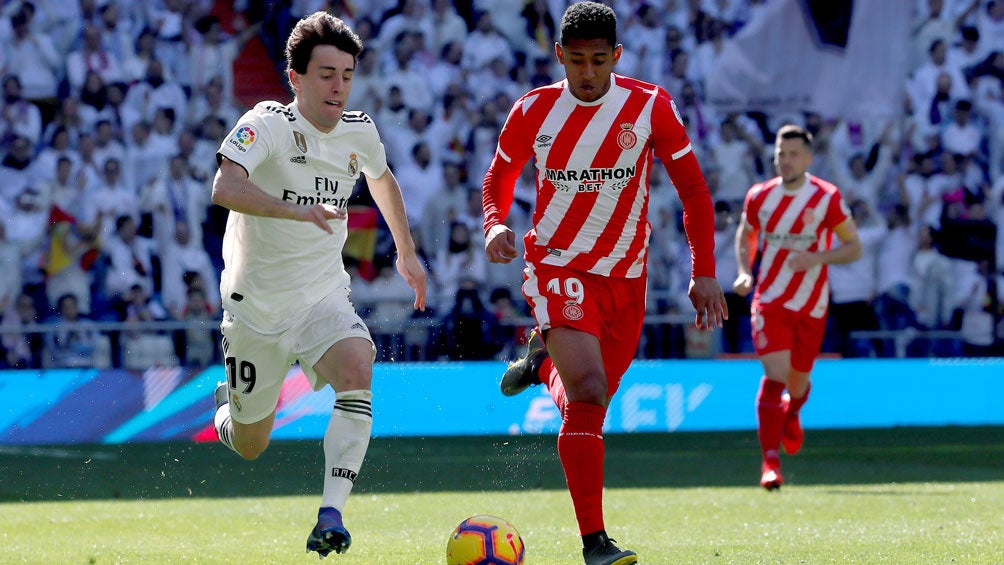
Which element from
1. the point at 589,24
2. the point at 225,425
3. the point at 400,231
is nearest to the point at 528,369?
the point at 400,231

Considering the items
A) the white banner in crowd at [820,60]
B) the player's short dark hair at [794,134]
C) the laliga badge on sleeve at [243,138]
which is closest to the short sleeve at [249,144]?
the laliga badge on sleeve at [243,138]

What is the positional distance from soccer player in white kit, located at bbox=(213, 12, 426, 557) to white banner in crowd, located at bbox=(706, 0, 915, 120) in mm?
11002

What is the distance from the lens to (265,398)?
257 inches

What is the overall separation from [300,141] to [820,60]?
12.0 m

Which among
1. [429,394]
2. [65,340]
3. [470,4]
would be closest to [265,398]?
[429,394]

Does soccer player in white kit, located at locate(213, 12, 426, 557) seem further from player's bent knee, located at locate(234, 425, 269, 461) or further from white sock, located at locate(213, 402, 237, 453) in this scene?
white sock, located at locate(213, 402, 237, 453)

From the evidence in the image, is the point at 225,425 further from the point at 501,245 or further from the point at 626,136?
the point at 626,136

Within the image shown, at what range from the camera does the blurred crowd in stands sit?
14172 millimetres

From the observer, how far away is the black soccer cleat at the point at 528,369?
7223 millimetres

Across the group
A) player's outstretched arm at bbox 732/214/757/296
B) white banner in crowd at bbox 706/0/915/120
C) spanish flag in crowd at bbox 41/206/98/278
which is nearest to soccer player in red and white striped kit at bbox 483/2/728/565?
player's outstretched arm at bbox 732/214/757/296

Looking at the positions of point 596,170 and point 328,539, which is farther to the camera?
point 596,170

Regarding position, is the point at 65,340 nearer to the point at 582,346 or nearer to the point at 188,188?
the point at 188,188

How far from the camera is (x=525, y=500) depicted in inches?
349

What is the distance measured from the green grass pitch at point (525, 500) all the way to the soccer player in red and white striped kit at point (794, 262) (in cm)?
77
